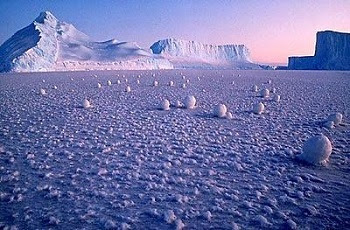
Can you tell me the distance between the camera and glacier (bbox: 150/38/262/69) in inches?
4577

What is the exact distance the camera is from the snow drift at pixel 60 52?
46.0m

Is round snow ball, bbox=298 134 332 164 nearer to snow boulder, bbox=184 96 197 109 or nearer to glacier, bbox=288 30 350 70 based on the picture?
snow boulder, bbox=184 96 197 109

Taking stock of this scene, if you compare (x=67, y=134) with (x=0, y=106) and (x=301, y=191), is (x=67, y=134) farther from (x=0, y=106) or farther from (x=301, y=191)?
(x=0, y=106)

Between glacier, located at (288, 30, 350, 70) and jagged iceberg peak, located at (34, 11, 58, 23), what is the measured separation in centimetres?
7036

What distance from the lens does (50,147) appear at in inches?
224

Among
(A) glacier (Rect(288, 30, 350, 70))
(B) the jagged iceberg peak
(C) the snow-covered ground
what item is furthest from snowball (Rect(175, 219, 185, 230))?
(A) glacier (Rect(288, 30, 350, 70))

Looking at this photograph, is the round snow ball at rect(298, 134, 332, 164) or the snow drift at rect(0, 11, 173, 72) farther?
the snow drift at rect(0, 11, 173, 72)

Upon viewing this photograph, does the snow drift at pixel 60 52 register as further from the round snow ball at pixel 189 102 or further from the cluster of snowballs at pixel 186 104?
the round snow ball at pixel 189 102

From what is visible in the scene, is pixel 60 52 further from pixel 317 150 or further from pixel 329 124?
pixel 317 150

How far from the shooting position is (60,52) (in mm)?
54750

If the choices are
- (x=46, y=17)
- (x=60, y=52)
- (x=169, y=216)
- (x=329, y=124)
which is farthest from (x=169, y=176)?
(x=46, y=17)

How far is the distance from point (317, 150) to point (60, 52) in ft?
192

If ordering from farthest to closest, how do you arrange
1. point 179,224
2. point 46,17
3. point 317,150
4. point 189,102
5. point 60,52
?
point 46,17
point 60,52
point 189,102
point 317,150
point 179,224

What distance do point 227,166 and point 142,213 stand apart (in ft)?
6.51
